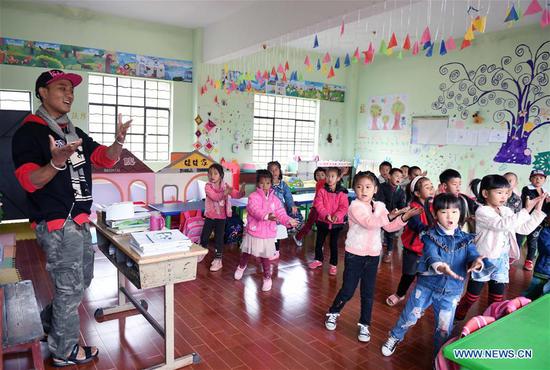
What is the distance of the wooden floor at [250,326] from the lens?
2936mm

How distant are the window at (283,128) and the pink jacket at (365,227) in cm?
688

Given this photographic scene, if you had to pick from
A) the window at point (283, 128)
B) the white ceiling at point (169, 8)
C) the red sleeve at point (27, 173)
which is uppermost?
the white ceiling at point (169, 8)

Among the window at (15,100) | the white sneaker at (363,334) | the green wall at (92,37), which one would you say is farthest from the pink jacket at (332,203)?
the window at (15,100)

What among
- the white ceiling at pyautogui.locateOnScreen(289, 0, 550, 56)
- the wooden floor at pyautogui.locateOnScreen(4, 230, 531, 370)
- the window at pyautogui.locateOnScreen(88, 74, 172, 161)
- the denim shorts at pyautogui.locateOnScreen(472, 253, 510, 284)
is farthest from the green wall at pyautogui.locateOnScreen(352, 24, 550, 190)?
the window at pyautogui.locateOnScreen(88, 74, 172, 161)

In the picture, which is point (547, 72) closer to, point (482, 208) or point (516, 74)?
point (516, 74)

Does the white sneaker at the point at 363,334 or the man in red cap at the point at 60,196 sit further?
the white sneaker at the point at 363,334

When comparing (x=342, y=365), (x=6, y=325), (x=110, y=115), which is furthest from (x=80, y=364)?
(x=110, y=115)

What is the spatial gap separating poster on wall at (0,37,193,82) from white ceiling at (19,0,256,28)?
73 cm

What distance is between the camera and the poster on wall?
688 cm

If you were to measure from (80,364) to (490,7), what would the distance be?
23.1 ft

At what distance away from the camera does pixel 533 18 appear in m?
6.79

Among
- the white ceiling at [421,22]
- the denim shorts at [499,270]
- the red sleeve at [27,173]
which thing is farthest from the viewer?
the white ceiling at [421,22]

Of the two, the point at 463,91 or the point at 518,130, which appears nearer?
the point at 518,130

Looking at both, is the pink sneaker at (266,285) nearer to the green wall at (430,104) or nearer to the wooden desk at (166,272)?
the wooden desk at (166,272)
